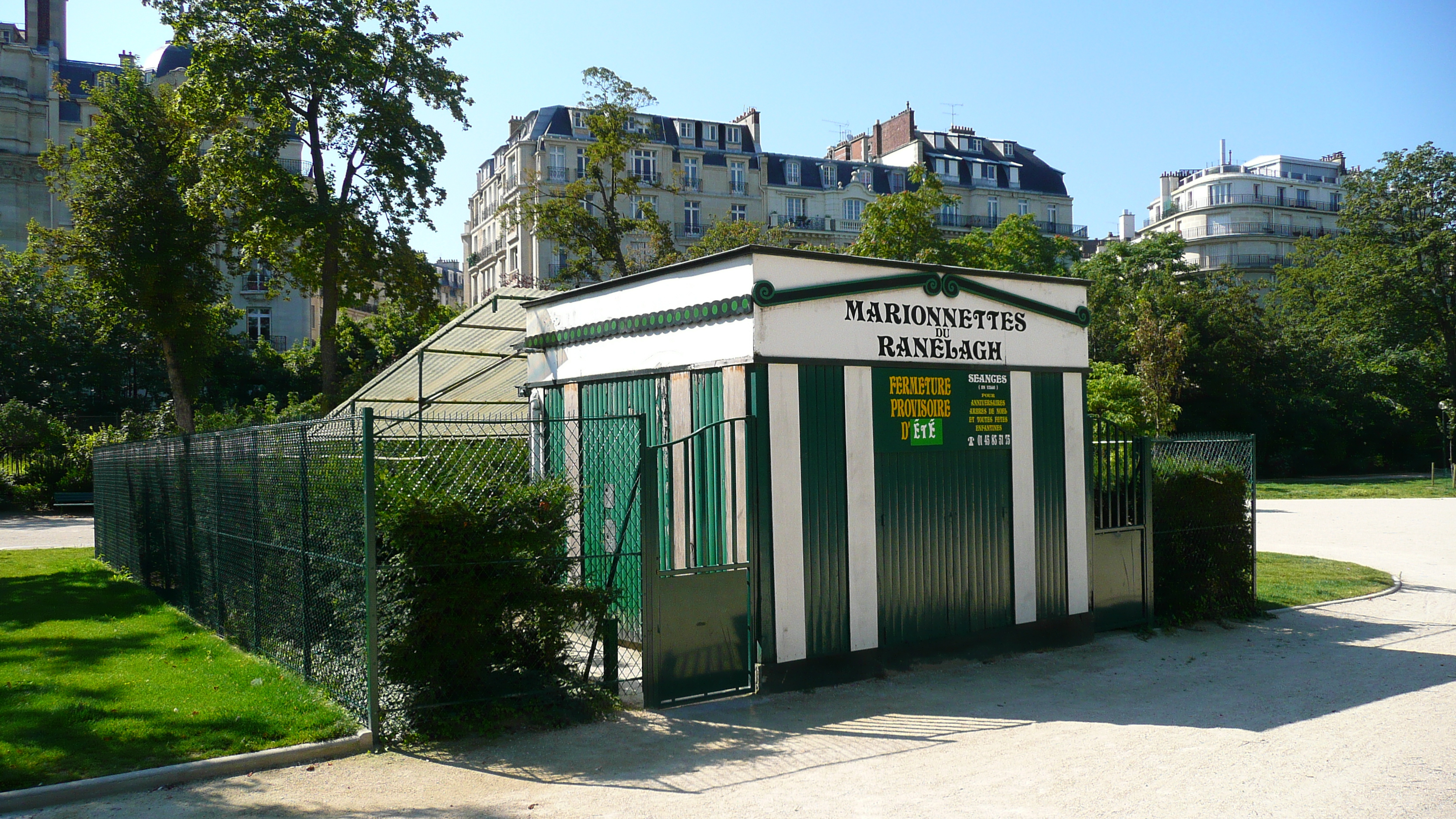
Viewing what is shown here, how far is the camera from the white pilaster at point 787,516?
7.97 m

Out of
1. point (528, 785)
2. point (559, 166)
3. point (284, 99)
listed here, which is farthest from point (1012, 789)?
point (559, 166)

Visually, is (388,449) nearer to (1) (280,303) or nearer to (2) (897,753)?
(2) (897,753)

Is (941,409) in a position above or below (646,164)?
below

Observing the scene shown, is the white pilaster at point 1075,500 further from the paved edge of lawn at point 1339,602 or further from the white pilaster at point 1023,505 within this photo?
A: the paved edge of lawn at point 1339,602

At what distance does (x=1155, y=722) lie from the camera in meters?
7.25

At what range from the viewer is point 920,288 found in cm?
907

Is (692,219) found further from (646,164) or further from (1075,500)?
(1075,500)

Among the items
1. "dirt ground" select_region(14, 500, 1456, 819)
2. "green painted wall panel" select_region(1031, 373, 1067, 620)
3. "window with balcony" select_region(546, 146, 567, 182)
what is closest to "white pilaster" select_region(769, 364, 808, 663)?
"dirt ground" select_region(14, 500, 1456, 819)

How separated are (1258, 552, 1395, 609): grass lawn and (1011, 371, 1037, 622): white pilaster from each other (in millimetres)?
4239

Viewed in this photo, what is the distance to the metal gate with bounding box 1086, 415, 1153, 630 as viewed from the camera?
10.3m

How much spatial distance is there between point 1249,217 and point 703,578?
88193 millimetres

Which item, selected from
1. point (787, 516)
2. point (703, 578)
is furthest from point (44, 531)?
point (787, 516)

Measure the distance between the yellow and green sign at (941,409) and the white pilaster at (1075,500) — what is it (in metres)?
0.89

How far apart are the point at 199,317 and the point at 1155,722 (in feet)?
95.0
